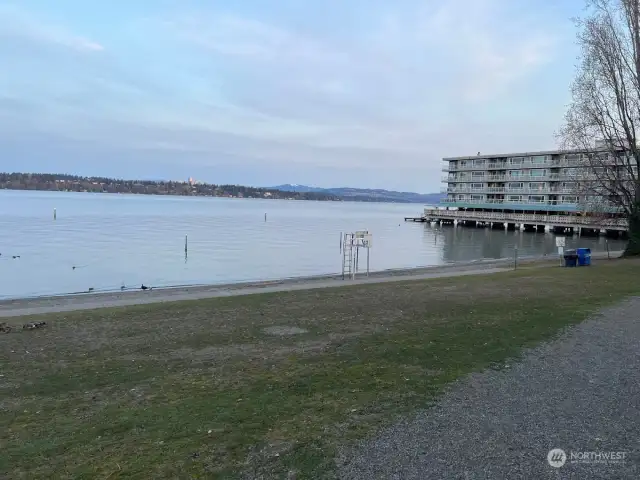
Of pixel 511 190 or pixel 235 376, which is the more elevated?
pixel 511 190

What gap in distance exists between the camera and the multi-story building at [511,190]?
97.4m

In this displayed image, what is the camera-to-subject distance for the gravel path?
4.69 metres

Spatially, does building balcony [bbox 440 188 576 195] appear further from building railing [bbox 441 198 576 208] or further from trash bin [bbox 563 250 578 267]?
trash bin [bbox 563 250 578 267]

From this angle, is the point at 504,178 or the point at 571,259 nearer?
the point at 571,259

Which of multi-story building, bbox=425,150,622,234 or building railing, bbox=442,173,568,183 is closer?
multi-story building, bbox=425,150,622,234

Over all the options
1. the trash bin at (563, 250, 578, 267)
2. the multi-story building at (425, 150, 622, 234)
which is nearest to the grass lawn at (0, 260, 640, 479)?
the trash bin at (563, 250, 578, 267)

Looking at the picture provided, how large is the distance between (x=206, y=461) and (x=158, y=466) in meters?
0.45

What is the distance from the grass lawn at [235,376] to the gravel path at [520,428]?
15.3 inches

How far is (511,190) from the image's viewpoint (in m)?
110

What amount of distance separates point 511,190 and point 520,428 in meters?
112

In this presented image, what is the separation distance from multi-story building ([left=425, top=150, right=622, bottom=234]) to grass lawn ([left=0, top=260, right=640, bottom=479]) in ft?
280

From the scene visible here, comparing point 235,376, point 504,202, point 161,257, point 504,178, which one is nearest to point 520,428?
point 235,376

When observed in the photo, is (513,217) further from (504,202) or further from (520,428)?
(520,428)

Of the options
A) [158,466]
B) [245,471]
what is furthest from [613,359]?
[158,466]
